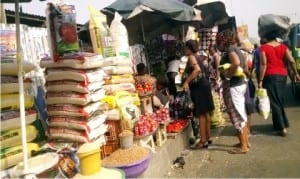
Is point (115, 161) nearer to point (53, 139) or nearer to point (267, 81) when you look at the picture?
point (53, 139)

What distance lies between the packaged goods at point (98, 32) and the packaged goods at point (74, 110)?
141cm

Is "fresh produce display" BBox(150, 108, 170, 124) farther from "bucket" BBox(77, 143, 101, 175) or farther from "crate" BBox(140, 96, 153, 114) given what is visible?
"bucket" BBox(77, 143, 101, 175)

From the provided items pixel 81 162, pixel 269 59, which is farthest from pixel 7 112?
pixel 269 59

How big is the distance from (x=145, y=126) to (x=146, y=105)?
0.94 metres

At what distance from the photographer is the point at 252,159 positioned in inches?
249

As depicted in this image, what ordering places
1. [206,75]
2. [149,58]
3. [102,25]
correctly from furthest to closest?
[149,58] → [206,75] → [102,25]

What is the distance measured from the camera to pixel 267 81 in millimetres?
7641

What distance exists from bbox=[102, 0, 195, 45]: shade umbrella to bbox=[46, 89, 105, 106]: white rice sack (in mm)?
3013

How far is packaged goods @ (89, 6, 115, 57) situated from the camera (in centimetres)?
579

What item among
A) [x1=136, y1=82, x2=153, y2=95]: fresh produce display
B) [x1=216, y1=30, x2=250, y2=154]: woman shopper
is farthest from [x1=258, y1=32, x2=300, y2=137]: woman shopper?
[x1=136, y1=82, x2=153, y2=95]: fresh produce display

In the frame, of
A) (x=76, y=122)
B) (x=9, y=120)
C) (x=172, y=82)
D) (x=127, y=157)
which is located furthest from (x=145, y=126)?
(x=172, y=82)

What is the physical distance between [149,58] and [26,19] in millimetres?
3808

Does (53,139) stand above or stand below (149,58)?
below

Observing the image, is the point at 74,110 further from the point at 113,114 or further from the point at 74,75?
the point at 113,114
